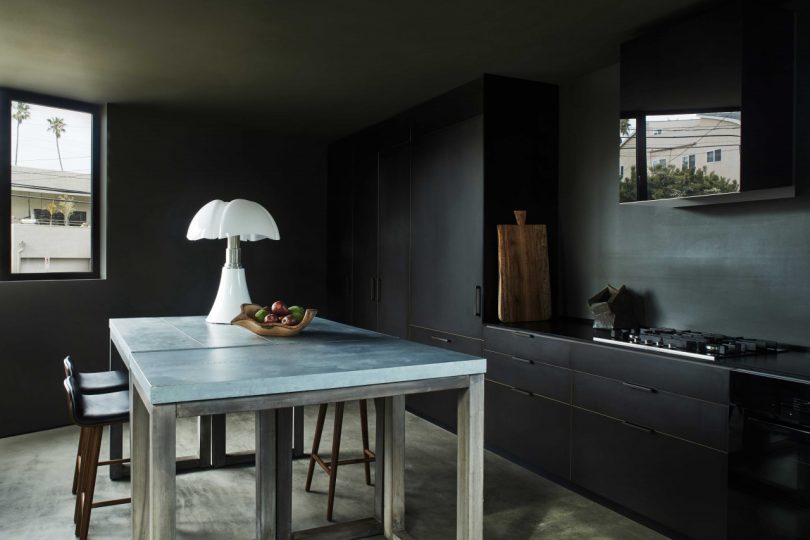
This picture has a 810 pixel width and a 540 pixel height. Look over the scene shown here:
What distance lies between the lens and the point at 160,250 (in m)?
5.48

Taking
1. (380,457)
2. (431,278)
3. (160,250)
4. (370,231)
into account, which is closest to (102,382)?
(380,457)

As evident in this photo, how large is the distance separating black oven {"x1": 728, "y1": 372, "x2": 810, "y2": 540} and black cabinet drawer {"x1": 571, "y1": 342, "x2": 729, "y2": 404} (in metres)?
0.09

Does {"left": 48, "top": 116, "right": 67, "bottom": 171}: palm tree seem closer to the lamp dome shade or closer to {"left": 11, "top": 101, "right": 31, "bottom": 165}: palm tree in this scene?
{"left": 11, "top": 101, "right": 31, "bottom": 165}: palm tree

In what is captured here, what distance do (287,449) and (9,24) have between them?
2.84m

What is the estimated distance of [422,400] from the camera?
16.5 ft

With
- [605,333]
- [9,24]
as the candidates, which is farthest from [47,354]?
[605,333]

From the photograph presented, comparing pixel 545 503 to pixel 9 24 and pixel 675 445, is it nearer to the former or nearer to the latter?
pixel 675 445

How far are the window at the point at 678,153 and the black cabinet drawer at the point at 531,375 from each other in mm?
1068

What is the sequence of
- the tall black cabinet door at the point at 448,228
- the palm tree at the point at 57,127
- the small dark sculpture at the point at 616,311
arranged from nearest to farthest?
the small dark sculpture at the point at 616,311 → the tall black cabinet door at the point at 448,228 → the palm tree at the point at 57,127

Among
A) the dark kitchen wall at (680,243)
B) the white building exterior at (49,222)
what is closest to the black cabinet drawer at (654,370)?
the dark kitchen wall at (680,243)

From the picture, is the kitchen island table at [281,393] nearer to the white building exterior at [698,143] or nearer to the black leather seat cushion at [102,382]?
the black leather seat cushion at [102,382]

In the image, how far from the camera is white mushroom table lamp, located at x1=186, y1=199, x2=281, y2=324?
329 centimetres

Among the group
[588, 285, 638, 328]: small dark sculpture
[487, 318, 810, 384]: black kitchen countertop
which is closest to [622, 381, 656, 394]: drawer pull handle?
[487, 318, 810, 384]: black kitchen countertop

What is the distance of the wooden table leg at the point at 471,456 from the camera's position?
2232 millimetres
